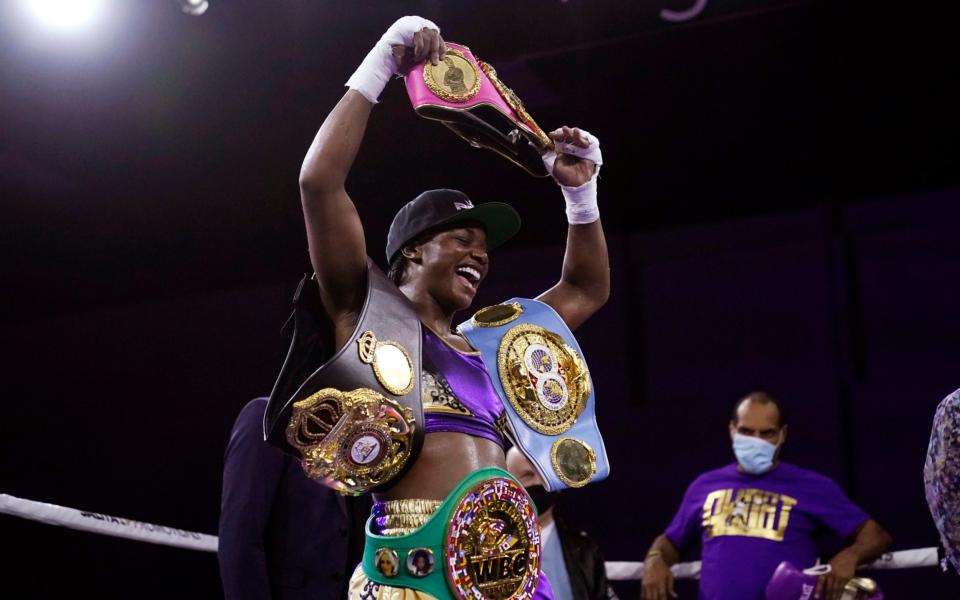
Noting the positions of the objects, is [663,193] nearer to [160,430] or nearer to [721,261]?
[721,261]

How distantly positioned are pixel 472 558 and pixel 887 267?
10.1 feet

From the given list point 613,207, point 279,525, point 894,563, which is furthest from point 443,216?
point 613,207

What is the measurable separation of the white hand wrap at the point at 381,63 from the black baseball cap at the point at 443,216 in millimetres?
277

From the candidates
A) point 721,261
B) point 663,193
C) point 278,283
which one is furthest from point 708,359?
point 278,283

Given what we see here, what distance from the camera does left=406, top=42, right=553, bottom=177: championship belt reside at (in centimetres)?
189

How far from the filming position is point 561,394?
206cm

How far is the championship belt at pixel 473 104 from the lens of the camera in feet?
6.21

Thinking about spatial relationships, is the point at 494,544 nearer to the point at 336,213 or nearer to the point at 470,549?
the point at 470,549

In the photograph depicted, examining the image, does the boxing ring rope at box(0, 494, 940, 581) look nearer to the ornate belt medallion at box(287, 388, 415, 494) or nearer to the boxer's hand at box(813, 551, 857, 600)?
the boxer's hand at box(813, 551, 857, 600)

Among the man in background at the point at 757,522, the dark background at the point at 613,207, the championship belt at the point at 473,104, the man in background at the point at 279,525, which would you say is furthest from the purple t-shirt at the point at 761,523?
the championship belt at the point at 473,104

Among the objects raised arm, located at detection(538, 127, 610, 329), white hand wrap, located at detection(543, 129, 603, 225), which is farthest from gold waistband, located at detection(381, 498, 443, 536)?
white hand wrap, located at detection(543, 129, 603, 225)

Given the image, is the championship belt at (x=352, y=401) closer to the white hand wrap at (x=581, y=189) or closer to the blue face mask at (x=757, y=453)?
the white hand wrap at (x=581, y=189)

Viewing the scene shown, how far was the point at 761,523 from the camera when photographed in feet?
10.7

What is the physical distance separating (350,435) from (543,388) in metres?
0.51
